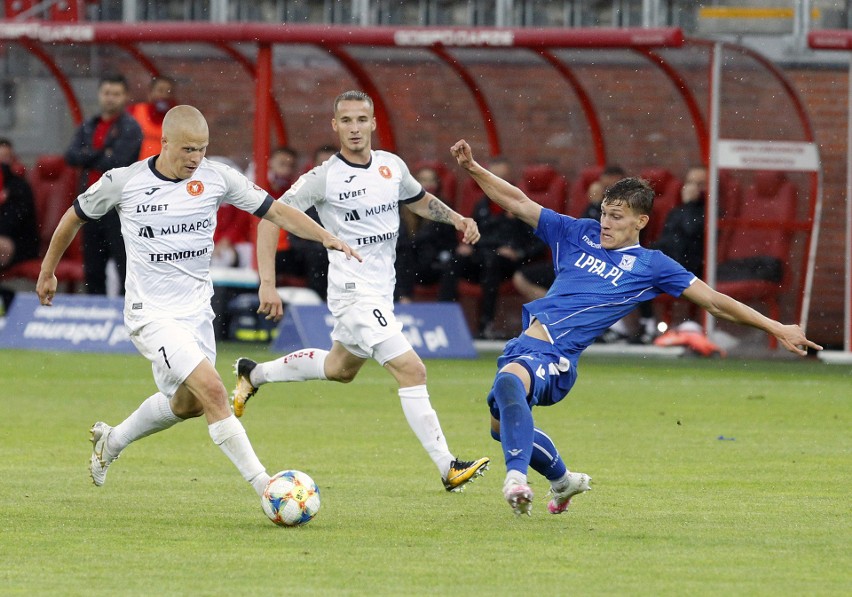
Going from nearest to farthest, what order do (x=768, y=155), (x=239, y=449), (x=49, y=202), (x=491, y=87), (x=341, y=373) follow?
(x=239, y=449) → (x=341, y=373) → (x=768, y=155) → (x=491, y=87) → (x=49, y=202)

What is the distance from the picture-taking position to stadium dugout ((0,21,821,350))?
55.1ft

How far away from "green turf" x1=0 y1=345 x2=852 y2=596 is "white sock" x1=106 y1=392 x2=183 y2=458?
24 centimetres

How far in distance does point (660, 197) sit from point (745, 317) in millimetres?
10603

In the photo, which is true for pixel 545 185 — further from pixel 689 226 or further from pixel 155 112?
pixel 155 112

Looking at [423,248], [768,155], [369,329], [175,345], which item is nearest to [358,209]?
[369,329]

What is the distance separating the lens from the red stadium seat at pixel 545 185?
59.2 feet

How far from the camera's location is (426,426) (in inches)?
335

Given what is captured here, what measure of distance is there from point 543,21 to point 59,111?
22.2 feet

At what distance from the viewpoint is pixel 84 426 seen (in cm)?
1103

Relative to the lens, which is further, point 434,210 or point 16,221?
point 16,221

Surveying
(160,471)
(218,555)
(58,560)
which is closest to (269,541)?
(218,555)

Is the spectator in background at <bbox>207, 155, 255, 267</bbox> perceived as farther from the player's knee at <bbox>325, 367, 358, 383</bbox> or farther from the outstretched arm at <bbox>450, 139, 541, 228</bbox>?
the outstretched arm at <bbox>450, 139, 541, 228</bbox>

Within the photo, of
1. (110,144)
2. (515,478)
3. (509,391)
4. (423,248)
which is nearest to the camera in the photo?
(515,478)

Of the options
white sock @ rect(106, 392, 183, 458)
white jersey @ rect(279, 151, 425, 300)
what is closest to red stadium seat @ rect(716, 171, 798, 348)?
white jersey @ rect(279, 151, 425, 300)
